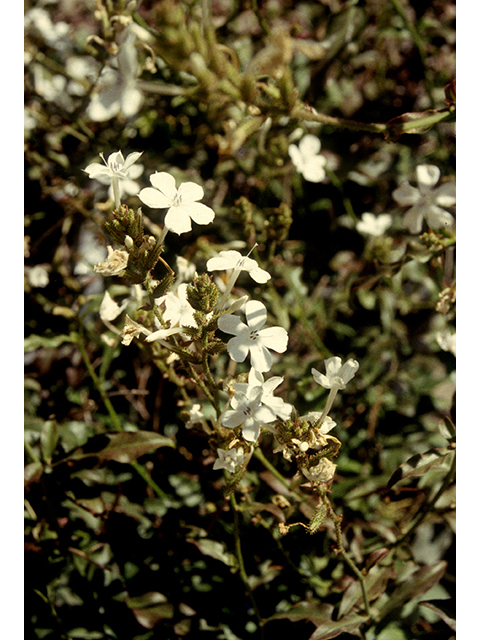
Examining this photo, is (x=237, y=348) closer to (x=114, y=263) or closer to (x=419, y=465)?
(x=114, y=263)

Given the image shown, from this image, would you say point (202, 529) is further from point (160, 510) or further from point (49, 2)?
point (49, 2)

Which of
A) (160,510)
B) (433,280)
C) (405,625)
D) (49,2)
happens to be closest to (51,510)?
(160,510)

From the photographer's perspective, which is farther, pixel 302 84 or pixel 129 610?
pixel 302 84

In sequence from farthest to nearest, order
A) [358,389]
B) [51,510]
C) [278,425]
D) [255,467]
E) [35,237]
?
[35,237] < [358,389] < [255,467] < [51,510] < [278,425]

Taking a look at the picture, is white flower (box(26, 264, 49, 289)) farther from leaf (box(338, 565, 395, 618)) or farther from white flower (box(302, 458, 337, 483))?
leaf (box(338, 565, 395, 618))

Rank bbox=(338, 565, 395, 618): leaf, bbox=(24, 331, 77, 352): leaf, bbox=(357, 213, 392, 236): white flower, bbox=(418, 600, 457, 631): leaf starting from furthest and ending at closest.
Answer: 1. bbox=(357, 213, 392, 236): white flower
2. bbox=(24, 331, 77, 352): leaf
3. bbox=(338, 565, 395, 618): leaf
4. bbox=(418, 600, 457, 631): leaf

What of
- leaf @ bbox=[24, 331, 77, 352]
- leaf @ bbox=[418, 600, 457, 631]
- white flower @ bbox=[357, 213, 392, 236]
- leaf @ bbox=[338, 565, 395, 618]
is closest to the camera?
leaf @ bbox=[418, 600, 457, 631]

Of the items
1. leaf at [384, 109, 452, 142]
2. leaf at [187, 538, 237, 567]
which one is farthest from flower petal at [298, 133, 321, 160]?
leaf at [187, 538, 237, 567]

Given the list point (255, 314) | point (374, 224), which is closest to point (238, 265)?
point (255, 314)
